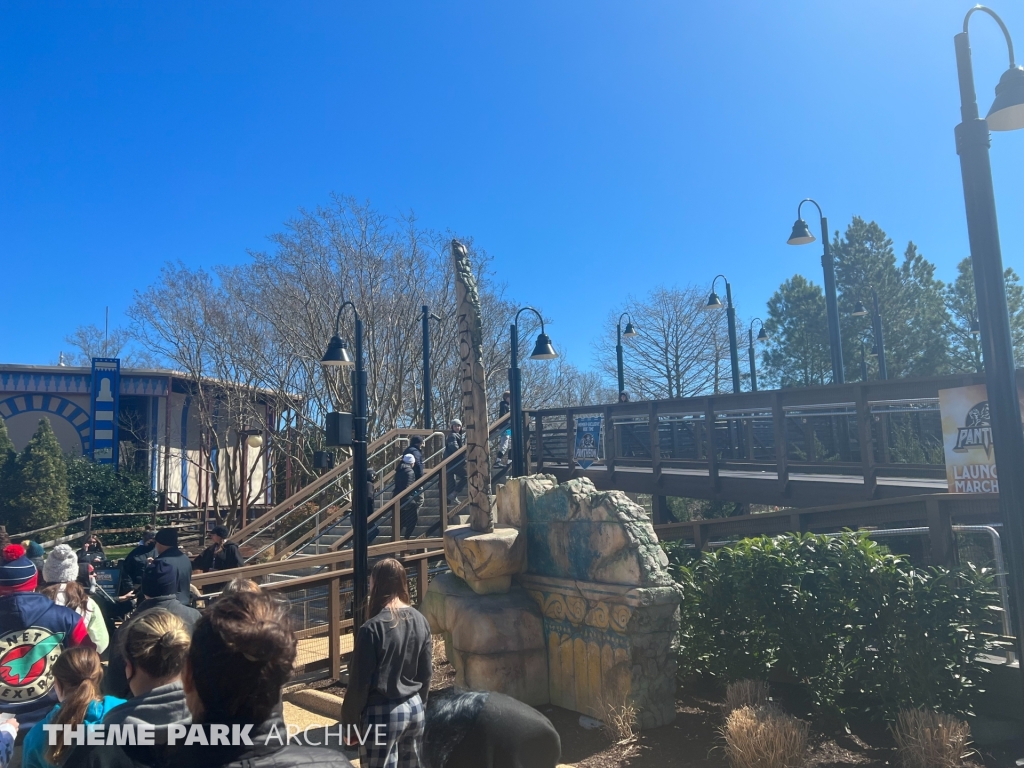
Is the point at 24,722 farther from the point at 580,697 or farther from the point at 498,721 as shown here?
the point at 580,697

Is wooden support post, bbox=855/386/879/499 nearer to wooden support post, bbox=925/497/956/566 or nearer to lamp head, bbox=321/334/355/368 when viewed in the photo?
wooden support post, bbox=925/497/956/566

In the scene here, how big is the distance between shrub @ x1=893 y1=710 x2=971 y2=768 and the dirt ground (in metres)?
0.15

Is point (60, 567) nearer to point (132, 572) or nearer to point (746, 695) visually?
point (132, 572)

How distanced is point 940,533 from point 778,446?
12.6 ft

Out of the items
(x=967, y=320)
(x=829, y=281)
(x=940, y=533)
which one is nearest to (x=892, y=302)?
(x=967, y=320)

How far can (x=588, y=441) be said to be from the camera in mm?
13711

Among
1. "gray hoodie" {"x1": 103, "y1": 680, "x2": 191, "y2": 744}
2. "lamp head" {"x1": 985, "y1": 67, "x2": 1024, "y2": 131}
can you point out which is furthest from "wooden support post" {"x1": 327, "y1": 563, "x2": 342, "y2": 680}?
"lamp head" {"x1": 985, "y1": 67, "x2": 1024, "y2": 131}

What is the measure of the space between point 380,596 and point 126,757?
164cm

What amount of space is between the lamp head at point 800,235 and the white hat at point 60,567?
14465 millimetres

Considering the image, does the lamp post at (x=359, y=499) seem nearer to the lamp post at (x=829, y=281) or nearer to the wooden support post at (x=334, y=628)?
the wooden support post at (x=334, y=628)

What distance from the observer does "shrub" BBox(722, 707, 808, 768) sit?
4312 mm

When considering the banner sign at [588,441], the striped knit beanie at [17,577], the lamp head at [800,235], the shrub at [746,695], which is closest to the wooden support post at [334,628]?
the striped knit beanie at [17,577]

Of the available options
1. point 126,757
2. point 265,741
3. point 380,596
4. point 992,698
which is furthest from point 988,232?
point 126,757

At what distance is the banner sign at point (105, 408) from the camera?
25047 millimetres
